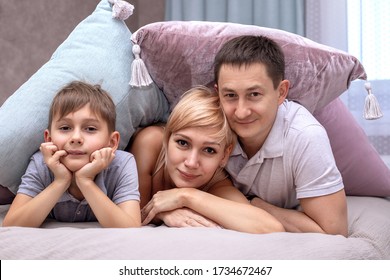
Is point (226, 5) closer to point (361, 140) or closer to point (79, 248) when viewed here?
point (361, 140)

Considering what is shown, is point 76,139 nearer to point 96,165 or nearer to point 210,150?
point 96,165

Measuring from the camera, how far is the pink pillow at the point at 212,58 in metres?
1.28

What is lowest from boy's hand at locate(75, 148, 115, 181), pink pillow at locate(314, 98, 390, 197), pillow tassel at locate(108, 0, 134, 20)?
pink pillow at locate(314, 98, 390, 197)

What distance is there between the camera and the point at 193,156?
44.5 inches

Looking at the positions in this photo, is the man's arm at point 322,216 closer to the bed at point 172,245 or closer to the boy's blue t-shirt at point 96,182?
the bed at point 172,245

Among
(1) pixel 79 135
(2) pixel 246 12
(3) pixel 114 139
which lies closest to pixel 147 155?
(3) pixel 114 139

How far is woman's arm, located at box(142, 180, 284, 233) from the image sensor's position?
1.04 meters

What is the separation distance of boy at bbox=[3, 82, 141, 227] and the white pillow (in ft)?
0.17

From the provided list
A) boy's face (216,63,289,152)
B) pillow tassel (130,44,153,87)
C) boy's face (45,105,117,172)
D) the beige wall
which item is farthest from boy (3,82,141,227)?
the beige wall

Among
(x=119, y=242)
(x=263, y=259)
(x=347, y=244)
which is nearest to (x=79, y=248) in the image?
(x=119, y=242)

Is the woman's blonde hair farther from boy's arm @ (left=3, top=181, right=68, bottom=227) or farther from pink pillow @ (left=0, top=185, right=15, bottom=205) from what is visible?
pink pillow @ (left=0, top=185, right=15, bottom=205)

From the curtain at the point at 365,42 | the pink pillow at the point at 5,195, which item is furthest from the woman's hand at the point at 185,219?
the curtain at the point at 365,42

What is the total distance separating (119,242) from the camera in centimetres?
86

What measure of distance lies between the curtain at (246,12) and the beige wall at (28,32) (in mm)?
438
